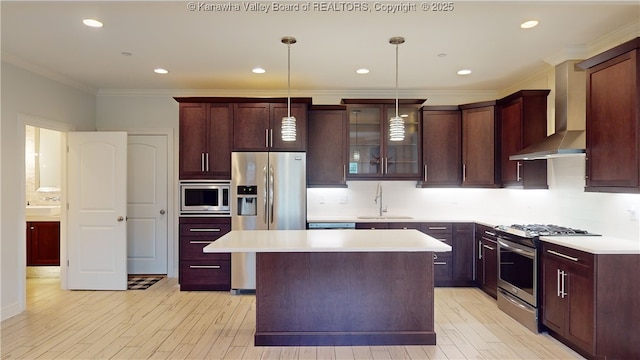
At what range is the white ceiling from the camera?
300 centimetres

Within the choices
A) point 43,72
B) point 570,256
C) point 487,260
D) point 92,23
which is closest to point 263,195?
point 92,23

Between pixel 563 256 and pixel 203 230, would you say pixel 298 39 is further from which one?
pixel 563 256

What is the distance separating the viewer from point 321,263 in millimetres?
3225

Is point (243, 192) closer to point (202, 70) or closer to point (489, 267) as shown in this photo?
point (202, 70)

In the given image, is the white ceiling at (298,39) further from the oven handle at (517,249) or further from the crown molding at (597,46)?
the oven handle at (517,249)

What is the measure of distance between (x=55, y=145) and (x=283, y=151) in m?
3.97

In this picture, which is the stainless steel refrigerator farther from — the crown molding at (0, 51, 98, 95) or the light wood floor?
the crown molding at (0, 51, 98, 95)

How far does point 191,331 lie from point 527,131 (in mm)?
4261

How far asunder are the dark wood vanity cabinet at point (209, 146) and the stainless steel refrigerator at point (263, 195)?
0.76ft

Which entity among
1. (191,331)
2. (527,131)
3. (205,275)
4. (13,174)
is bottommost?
(191,331)

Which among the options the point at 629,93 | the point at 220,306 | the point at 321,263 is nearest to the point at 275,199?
the point at 220,306

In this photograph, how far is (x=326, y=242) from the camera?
124 inches

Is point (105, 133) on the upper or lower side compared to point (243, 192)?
upper

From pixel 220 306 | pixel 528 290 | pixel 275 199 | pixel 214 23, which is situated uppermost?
pixel 214 23
